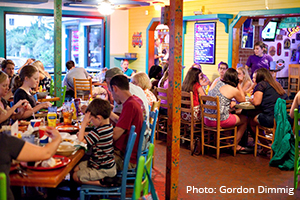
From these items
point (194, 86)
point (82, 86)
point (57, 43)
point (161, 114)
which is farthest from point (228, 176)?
point (82, 86)

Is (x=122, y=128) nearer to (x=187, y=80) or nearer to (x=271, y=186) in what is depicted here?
(x=271, y=186)

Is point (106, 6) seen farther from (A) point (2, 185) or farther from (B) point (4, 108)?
(A) point (2, 185)

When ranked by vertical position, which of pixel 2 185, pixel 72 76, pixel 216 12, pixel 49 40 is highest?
pixel 216 12

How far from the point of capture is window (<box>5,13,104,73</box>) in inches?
442

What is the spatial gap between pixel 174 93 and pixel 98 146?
1.06 meters

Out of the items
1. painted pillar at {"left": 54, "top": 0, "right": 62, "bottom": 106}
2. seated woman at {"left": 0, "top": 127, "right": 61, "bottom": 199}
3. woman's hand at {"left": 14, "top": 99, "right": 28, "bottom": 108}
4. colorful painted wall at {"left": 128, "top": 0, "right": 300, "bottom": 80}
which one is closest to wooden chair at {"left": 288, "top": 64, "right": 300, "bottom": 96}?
colorful painted wall at {"left": 128, "top": 0, "right": 300, "bottom": 80}

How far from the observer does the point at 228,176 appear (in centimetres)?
498

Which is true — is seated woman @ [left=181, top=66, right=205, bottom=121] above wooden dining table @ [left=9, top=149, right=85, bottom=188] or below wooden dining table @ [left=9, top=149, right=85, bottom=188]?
above

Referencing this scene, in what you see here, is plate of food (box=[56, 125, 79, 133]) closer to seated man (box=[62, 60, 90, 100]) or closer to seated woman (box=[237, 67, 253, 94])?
seated woman (box=[237, 67, 253, 94])

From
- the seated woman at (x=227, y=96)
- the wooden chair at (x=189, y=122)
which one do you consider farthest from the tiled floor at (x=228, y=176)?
the seated woman at (x=227, y=96)

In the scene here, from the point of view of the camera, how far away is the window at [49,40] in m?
11.2

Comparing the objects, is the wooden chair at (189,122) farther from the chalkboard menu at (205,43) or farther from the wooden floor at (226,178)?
the chalkboard menu at (205,43)

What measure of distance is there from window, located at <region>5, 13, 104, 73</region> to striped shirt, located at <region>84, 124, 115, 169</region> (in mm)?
8954

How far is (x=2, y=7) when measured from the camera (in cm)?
1044
